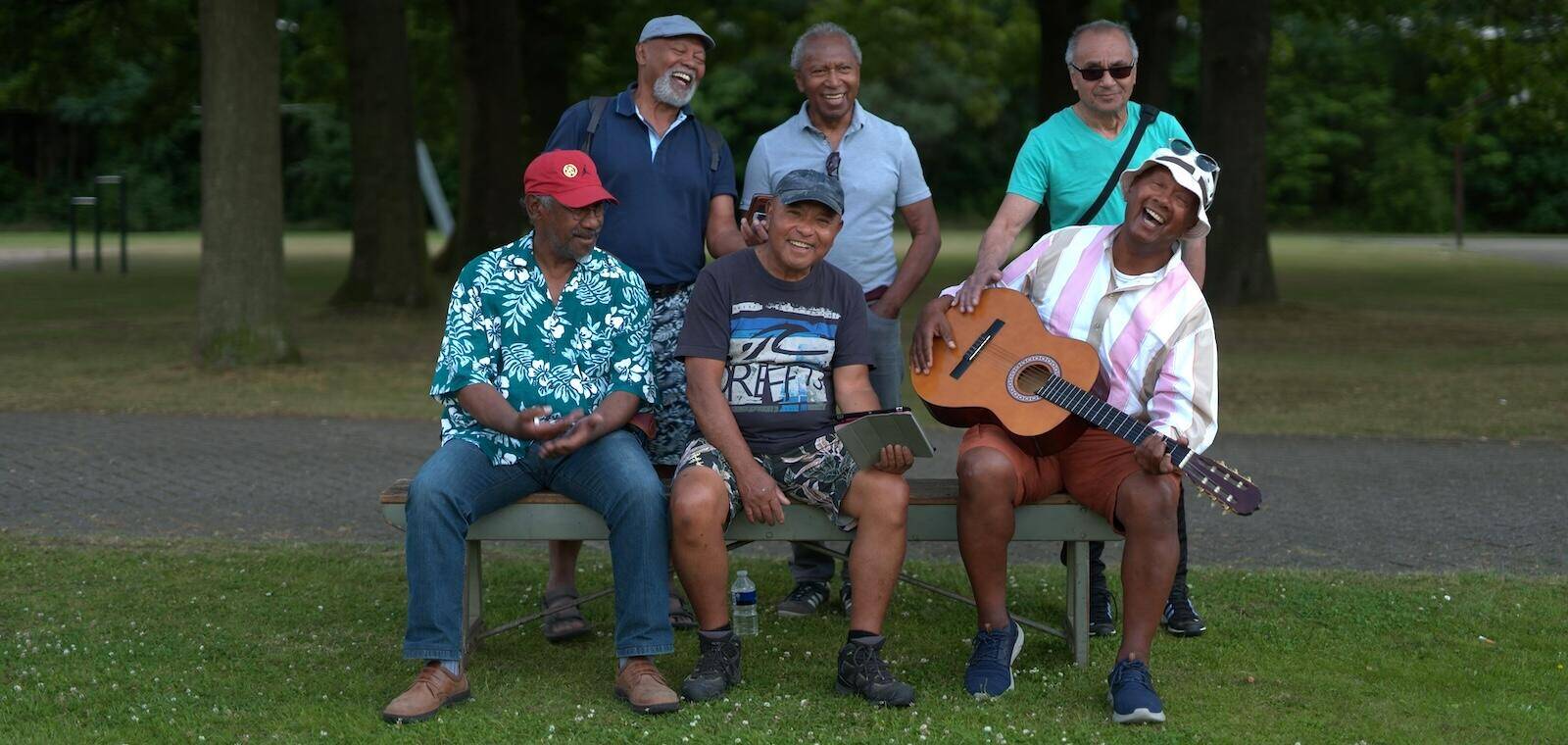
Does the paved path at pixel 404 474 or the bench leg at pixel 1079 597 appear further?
the paved path at pixel 404 474

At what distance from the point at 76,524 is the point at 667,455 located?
10.5ft

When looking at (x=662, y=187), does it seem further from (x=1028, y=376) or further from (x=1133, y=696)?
(x=1133, y=696)

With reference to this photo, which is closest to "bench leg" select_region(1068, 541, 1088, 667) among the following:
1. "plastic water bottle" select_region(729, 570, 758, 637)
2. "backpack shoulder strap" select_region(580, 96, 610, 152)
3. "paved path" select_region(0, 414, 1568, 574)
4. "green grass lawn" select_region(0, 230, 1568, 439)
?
"plastic water bottle" select_region(729, 570, 758, 637)

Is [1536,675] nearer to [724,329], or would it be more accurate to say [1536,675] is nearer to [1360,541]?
[1360,541]

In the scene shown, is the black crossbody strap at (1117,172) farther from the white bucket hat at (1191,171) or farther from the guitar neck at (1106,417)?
the guitar neck at (1106,417)

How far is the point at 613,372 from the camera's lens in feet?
17.1

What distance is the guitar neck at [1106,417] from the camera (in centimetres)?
480

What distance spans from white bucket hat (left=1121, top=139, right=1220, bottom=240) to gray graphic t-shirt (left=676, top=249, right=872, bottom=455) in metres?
1.06

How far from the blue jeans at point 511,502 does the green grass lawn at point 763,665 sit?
0.79 ft

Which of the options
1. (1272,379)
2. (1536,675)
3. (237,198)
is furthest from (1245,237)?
(1536,675)

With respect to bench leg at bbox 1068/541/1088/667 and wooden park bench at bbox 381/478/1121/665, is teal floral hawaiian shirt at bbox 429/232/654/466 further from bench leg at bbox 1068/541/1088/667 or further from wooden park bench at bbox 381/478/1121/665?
bench leg at bbox 1068/541/1088/667

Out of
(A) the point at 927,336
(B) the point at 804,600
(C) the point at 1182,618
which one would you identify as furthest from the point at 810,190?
(C) the point at 1182,618

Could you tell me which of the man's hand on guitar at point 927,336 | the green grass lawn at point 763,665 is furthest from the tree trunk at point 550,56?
the man's hand on guitar at point 927,336

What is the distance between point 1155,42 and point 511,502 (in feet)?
59.2
